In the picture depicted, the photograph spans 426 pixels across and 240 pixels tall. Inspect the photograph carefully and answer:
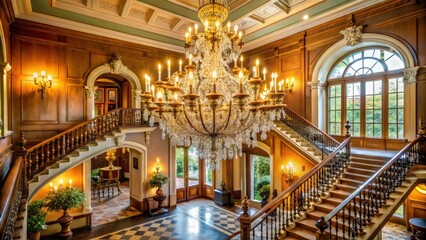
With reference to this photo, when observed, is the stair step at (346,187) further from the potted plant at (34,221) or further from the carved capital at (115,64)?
the carved capital at (115,64)

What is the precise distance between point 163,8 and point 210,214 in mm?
6854

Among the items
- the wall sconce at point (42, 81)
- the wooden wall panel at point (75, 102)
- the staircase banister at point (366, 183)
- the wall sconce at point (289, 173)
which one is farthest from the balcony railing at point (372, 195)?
the wall sconce at point (42, 81)

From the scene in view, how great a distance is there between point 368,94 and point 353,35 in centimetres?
171

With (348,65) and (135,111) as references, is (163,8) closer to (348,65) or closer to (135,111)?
(135,111)

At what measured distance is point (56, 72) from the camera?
668 centimetres

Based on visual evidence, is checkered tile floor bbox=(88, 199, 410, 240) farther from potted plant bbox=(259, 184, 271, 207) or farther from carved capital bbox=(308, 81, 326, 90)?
carved capital bbox=(308, 81, 326, 90)

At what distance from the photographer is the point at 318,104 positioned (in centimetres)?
720

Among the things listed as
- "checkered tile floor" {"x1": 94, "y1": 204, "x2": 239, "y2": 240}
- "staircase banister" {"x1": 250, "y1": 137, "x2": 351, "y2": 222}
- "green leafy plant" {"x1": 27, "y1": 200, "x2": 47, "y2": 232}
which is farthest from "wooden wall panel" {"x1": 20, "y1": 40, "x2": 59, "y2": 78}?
"staircase banister" {"x1": 250, "y1": 137, "x2": 351, "y2": 222}

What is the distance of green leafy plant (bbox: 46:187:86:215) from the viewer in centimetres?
583

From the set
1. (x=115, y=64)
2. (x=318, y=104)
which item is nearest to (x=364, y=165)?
(x=318, y=104)

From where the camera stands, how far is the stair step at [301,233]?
4.25 metres

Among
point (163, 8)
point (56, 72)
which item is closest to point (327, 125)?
point (163, 8)

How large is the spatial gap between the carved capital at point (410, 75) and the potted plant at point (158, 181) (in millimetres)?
7580

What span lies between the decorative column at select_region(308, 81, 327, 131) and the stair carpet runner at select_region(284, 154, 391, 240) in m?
1.77
